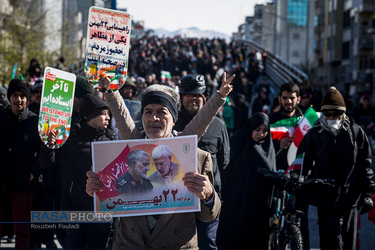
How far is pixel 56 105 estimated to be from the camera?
19.0 ft

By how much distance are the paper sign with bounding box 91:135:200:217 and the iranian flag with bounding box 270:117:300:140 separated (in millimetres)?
4355

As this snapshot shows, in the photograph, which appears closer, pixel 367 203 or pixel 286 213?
pixel 367 203

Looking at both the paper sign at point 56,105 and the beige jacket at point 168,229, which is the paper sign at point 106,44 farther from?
the beige jacket at point 168,229

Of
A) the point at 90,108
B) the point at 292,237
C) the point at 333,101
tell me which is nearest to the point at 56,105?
the point at 90,108

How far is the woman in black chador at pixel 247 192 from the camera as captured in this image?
7.35 metres

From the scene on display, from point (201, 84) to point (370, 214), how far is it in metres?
2.09

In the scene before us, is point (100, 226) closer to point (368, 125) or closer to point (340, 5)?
point (368, 125)

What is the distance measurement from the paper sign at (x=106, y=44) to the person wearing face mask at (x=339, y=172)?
95.2 inches

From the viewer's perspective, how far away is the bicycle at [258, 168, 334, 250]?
6.43m

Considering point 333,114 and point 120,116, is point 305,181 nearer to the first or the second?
point 333,114

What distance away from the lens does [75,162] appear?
20.3 ft

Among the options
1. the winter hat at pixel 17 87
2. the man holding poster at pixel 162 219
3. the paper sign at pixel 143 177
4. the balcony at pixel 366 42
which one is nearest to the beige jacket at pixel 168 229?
the man holding poster at pixel 162 219

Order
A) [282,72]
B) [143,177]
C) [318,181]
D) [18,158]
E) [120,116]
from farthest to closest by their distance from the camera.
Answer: [282,72] < [18,158] < [318,181] < [120,116] < [143,177]

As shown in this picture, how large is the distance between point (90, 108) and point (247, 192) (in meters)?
2.18
